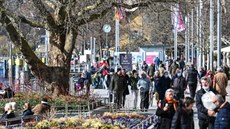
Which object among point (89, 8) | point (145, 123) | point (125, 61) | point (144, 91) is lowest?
point (145, 123)

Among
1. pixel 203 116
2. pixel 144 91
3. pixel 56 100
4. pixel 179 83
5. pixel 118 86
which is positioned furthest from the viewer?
pixel 179 83

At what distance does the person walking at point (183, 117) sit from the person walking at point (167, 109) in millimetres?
548

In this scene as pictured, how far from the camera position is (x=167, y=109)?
12.8m

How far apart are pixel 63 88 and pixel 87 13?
2.98 metres

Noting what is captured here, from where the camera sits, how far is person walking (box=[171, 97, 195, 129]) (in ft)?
39.4

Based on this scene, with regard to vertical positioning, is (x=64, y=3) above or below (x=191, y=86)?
above

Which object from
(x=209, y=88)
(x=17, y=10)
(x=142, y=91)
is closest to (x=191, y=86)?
(x=142, y=91)

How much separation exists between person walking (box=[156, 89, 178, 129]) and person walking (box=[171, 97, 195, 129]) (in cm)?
55

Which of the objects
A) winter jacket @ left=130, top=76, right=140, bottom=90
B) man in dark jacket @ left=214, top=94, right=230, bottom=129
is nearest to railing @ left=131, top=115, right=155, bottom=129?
man in dark jacket @ left=214, top=94, right=230, bottom=129

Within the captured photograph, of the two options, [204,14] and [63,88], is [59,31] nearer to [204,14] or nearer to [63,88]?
[63,88]

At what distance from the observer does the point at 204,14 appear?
172 ft

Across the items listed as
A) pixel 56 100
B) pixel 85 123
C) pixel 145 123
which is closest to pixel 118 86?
pixel 56 100

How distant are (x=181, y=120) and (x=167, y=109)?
31.4 inches

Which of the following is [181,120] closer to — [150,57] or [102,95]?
[102,95]
